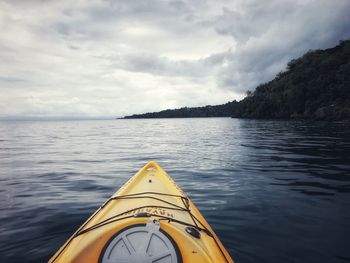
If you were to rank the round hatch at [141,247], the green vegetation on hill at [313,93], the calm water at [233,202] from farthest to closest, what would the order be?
the green vegetation on hill at [313,93], the calm water at [233,202], the round hatch at [141,247]

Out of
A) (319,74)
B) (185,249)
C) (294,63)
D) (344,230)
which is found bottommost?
(344,230)

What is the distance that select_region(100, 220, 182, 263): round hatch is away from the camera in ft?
10.7

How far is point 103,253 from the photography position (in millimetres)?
3328

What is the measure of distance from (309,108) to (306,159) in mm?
72517

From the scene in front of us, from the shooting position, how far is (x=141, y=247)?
336 centimetres

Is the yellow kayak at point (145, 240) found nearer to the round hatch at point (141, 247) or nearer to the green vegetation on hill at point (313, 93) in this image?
the round hatch at point (141, 247)

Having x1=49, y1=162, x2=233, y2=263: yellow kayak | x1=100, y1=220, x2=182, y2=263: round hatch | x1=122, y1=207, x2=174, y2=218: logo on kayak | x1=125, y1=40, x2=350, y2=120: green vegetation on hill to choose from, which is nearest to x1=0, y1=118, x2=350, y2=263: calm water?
x1=49, y1=162, x2=233, y2=263: yellow kayak

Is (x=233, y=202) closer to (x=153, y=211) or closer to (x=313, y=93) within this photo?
(x=153, y=211)

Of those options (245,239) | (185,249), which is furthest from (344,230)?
(185,249)

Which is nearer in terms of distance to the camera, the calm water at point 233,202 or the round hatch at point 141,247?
the round hatch at point 141,247

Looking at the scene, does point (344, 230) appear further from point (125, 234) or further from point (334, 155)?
point (334, 155)

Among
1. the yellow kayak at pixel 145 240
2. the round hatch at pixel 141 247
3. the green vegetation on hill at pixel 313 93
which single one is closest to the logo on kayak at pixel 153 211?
the yellow kayak at pixel 145 240

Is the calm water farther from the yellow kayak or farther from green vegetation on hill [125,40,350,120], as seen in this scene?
green vegetation on hill [125,40,350,120]

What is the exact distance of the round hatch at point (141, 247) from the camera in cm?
325
